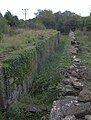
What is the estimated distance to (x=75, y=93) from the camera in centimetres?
716

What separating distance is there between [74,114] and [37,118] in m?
2.87

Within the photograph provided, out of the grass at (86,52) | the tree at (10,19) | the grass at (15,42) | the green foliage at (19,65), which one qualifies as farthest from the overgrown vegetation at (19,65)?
the tree at (10,19)

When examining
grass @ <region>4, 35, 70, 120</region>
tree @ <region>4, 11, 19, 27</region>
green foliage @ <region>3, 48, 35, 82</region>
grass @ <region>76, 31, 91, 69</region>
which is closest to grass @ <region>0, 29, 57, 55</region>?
green foliage @ <region>3, 48, 35, 82</region>

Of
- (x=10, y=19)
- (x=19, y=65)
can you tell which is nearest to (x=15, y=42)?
(x=19, y=65)

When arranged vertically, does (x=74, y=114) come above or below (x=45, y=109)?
above

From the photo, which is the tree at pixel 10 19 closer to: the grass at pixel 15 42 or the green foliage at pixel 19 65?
the grass at pixel 15 42

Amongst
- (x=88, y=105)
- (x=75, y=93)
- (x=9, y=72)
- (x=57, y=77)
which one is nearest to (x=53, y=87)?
(x=57, y=77)

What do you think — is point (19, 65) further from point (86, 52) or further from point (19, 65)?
point (86, 52)

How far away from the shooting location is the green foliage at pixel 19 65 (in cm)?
876

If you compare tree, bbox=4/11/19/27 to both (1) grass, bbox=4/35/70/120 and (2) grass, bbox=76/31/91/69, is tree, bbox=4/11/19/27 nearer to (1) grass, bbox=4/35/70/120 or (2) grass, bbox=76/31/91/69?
(2) grass, bbox=76/31/91/69

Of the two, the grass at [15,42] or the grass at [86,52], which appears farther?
the grass at [86,52]

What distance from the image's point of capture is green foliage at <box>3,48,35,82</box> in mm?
8758

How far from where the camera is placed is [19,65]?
32.5ft

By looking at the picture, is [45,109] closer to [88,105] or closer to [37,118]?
[37,118]
